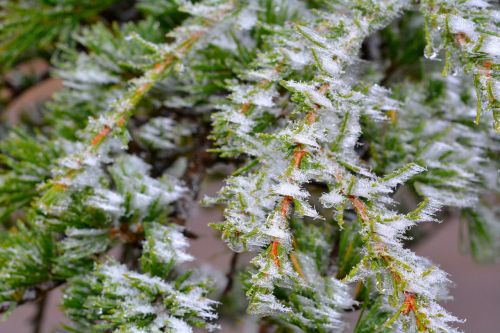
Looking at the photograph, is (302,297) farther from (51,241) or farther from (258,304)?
(51,241)

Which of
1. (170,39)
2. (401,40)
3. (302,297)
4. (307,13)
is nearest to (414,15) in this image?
(401,40)

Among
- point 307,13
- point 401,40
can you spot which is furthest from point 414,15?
point 307,13

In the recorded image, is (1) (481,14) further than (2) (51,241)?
No

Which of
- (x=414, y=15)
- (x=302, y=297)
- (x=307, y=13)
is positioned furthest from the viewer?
(x=414, y=15)

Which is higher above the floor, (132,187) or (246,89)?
(246,89)

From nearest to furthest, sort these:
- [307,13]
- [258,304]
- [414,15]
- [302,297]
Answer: [258,304]
[302,297]
[307,13]
[414,15]

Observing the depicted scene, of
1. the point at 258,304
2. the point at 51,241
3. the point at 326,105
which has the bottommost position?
the point at 51,241
